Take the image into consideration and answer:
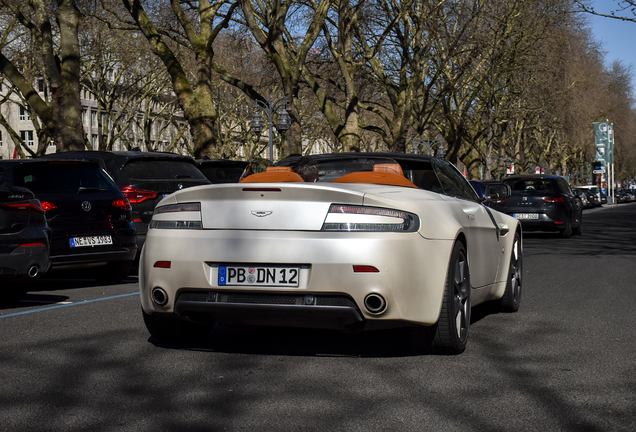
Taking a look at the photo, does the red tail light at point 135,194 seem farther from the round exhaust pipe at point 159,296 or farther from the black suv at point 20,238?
the round exhaust pipe at point 159,296

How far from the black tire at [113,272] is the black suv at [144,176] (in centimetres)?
99

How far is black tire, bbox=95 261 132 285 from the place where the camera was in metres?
11.4

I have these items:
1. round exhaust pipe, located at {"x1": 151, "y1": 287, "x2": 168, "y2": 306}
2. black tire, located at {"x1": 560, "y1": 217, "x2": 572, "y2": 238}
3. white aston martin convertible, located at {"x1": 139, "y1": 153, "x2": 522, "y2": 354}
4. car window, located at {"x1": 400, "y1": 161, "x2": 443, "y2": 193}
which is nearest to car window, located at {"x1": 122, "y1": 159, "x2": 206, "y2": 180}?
car window, located at {"x1": 400, "y1": 161, "x2": 443, "y2": 193}

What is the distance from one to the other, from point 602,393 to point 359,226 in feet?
5.25

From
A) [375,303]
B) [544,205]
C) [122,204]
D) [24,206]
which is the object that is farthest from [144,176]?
[544,205]

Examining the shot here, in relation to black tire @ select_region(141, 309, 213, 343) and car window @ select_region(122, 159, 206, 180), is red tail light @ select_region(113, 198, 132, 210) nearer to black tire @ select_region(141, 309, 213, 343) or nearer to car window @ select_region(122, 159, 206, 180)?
car window @ select_region(122, 159, 206, 180)

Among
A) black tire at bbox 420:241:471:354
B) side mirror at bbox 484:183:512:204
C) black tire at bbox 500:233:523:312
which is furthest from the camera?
black tire at bbox 500:233:523:312

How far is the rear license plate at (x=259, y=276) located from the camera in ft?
17.6

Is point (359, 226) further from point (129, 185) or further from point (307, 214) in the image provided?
point (129, 185)

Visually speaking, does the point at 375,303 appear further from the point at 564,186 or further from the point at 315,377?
the point at 564,186

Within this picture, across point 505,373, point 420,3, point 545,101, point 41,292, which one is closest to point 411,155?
point 505,373

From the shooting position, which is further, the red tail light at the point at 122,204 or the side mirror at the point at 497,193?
the red tail light at the point at 122,204

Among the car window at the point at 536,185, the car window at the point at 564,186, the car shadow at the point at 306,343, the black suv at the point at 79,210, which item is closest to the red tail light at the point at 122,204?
the black suv at the point at 79,210

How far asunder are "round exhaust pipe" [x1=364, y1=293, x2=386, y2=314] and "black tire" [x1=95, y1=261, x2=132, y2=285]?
6.49 meters
